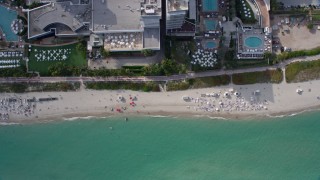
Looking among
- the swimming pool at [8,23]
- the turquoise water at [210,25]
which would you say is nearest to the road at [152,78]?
the swimming pool at [8,23]

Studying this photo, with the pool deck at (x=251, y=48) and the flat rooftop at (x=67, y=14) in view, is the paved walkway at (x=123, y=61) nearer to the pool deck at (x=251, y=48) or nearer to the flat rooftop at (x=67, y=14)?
the flat rooftop at (x=67, y=14)

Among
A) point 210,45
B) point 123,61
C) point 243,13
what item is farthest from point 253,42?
point 123,61

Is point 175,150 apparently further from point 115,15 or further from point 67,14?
point 67,14

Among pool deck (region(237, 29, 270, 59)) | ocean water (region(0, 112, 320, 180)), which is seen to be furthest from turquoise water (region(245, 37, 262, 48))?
ocean water (region(0, 112, 320, 180))

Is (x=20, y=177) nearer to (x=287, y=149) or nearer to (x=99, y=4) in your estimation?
(x=99, y=4)

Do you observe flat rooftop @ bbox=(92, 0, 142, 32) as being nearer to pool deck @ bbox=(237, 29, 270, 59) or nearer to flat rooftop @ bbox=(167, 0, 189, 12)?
flat rooftop @ bbox=(167, 0, 189, 12)

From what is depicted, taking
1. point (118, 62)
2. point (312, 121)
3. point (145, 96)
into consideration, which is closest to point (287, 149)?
point (312, 121)
